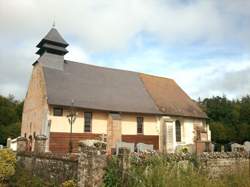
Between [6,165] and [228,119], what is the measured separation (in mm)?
38439

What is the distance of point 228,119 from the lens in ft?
150

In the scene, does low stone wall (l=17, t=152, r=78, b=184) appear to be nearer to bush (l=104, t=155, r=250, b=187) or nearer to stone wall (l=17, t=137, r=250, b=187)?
stone wall (l=17, t=137, r=250, b=187)

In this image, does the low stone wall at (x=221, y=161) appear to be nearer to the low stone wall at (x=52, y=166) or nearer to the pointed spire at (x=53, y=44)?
the low stone wall at (x=52, y=166)

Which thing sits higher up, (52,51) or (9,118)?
(52,51)

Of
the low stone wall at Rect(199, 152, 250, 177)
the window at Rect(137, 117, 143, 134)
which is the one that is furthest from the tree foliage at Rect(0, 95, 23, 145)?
the low stone wall at Rect(199, 152, 250, 177)

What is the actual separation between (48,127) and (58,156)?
12.8 metres

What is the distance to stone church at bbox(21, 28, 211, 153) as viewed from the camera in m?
24.4

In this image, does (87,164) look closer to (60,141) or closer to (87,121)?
(60,141)

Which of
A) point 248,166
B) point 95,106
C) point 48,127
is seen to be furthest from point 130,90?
point 248,166

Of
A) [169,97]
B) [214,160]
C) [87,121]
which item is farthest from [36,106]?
[214,160]

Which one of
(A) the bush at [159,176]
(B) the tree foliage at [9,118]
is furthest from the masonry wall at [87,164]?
(B) the tree foliage at [9,118]

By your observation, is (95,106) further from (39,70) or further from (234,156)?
(234,156)

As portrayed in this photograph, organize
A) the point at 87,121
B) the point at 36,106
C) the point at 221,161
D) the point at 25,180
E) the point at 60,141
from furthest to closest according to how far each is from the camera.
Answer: the point at 36,106 → the point at 87,121 → the point at 60,141 → the point at 25,180 → the point at 221,161

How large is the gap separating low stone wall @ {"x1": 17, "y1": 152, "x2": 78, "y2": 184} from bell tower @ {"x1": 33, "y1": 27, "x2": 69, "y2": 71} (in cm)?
1354
